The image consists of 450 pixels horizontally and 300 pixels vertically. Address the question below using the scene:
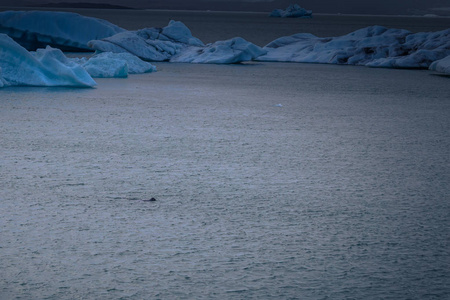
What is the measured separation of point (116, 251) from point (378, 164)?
270 centimetres

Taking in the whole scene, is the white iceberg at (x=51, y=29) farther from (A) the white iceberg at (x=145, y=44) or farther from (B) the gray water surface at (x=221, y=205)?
(B) the gray water surface at (x=221, y=205)

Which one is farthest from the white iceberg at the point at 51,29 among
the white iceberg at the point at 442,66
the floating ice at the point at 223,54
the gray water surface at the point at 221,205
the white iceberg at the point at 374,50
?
the gray water surface at the point at 221,205

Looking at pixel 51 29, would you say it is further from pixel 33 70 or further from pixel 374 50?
pixel 33 70

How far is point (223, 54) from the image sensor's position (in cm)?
1986

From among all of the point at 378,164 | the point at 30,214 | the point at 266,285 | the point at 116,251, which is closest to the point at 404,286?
the point at 266,285

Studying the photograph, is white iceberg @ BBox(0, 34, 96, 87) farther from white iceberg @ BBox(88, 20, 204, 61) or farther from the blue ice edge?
white iceberg @ BBox(88, 20, 204, 61)

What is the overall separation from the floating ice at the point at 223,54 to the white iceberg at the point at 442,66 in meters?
5.83

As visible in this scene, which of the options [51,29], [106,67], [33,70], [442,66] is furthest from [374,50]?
[33,70]

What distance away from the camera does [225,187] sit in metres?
3.99

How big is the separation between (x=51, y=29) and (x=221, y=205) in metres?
20.4

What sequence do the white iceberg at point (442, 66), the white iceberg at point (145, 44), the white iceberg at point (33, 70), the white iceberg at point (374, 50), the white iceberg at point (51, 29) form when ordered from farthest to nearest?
the white iceberg at point (51, 29) → the white iceberg at point (145, 44) → the white iceberg at point (374, 50) → the white iceberg at point (442, 66) → the white iceberg at point (33, 70)

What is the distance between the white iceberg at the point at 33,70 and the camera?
33.7 feet

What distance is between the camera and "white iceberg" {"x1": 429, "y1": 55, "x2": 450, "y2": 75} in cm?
1690

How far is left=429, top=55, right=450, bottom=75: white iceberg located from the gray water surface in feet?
33.8
